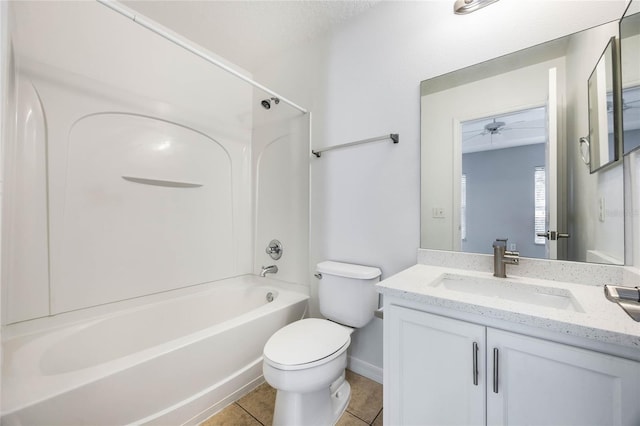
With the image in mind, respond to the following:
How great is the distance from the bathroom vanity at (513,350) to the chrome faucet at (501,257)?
5cm

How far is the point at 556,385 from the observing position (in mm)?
712

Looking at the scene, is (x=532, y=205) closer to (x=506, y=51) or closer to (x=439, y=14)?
(x=506, y=51)

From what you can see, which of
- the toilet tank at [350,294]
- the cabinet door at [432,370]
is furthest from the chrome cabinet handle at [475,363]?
the toilet tank at [350,294]

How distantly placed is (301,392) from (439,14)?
2.09 metres

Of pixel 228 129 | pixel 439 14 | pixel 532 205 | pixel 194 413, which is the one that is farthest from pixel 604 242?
pixel 228 129

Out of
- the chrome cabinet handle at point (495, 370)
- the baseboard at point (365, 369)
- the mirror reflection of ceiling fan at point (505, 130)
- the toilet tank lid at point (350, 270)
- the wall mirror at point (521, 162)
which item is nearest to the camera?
the chrome cabinet handle at point (495, 370)

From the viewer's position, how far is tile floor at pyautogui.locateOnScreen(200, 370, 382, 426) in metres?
1.33

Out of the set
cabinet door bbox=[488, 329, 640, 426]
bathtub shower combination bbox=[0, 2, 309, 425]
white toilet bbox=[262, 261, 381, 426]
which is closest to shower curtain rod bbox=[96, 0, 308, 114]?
bathtub shower combination bbox=[0, 2, 309, 425]

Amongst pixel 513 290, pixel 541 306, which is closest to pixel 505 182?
pixel 513 290

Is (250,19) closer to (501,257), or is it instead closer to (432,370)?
(501,257)

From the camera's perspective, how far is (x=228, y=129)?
225 centimetres

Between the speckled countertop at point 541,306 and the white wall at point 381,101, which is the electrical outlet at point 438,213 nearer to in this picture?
the white wall at point 381,101

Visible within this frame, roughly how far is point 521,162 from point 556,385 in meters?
0.96

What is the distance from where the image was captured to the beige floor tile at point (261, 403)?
1.36m
